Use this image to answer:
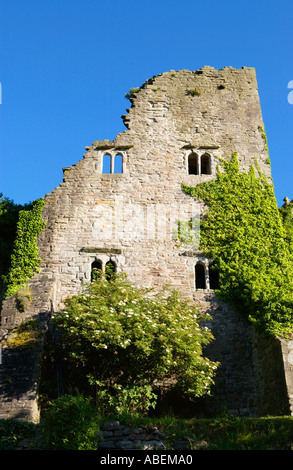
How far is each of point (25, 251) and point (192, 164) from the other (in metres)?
8.71

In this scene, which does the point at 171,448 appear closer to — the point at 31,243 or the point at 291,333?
the point at 291,333

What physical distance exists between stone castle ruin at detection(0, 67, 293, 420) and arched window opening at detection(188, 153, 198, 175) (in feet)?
0.24

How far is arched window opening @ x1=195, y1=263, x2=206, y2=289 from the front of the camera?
68.2 feet

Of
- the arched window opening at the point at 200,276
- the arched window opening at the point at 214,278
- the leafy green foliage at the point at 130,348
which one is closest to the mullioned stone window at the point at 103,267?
the leafy green foliage at the point at 130,348

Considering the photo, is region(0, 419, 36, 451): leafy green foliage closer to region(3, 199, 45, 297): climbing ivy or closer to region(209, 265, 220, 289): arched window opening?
region(3, 199, 45, 297): climbing ivy

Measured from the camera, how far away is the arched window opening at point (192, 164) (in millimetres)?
23609

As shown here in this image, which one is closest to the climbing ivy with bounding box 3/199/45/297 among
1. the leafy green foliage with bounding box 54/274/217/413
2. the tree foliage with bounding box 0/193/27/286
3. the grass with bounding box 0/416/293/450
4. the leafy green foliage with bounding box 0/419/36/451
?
the tree foliage with bounding box 0/193/27/286

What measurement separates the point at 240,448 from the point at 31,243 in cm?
1182

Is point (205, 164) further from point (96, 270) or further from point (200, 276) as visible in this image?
point (96, 270)

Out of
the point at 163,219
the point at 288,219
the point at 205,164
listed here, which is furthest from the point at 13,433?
the point at 205,164

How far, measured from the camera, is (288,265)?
2008 centimetres

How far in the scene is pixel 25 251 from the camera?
795 inches
